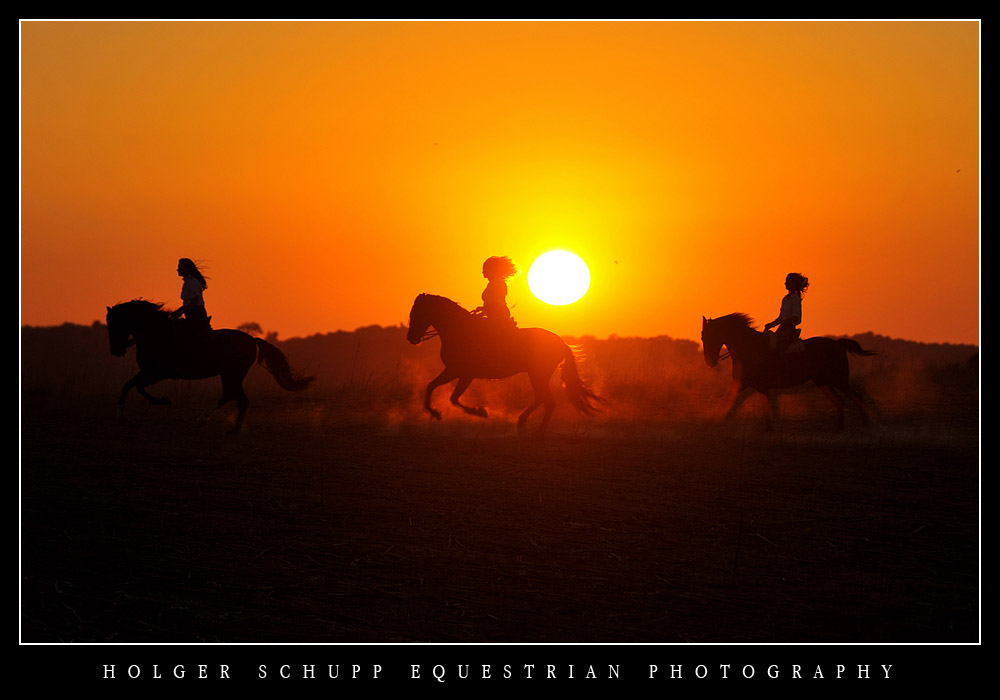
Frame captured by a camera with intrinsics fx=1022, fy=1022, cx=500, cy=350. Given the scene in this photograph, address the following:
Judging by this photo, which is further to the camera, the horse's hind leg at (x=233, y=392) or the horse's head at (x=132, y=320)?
the horse's hind leg at (x=233, y=392)

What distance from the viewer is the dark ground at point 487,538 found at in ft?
24.3

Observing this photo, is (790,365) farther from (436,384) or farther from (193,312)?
(193,312)

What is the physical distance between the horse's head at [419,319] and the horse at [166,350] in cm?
271

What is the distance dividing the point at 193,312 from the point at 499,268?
4622 mm

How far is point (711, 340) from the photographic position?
678 inches

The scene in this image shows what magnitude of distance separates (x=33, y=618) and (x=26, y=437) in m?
7.71

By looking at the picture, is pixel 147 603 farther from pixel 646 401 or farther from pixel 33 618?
pixel 646 401

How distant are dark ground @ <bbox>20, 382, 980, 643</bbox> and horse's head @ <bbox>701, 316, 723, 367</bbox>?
219cm

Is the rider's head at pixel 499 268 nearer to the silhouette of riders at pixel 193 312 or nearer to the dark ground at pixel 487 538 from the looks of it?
the dark ground at pixel 487 538

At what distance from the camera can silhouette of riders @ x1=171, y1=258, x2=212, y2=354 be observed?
15.1 metres

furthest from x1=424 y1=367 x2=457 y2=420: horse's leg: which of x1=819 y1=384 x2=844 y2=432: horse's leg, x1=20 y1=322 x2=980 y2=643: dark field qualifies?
x1=819 y1=384 x2=844 y2=432: horse's leg

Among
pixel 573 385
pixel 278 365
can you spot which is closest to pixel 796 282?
pixel 573 385

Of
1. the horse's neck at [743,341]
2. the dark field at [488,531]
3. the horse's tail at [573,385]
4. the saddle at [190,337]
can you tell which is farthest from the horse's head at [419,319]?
the horse's neck at [743,341]
